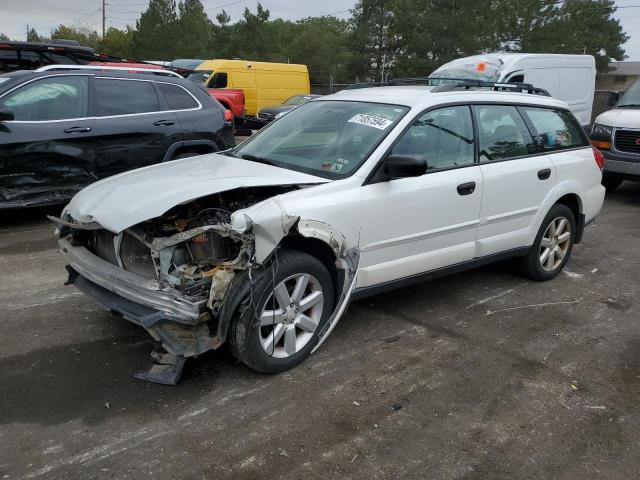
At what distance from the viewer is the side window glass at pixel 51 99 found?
6309 millimetres

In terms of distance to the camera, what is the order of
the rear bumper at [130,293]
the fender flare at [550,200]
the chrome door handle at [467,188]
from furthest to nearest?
the fender flare at [550,200] → the chrome door handle at [467,188] → the rear bumper at [130,293]

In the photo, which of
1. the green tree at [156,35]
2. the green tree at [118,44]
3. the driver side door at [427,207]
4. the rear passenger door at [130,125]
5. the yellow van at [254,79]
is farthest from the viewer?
the green tree at [118,44]

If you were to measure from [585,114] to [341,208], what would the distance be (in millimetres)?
11750

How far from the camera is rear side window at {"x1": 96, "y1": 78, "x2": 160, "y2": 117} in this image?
684 centimetres

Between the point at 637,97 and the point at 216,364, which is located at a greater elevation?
the point at 637,97

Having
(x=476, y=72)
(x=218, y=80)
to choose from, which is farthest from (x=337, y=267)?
(x=218, y=80)

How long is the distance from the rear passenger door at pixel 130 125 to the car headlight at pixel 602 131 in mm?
6886

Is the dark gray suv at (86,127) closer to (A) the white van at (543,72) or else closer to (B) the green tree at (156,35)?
(A) the white van at (543,72)

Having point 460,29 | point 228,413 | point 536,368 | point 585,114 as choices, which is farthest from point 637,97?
point 460,29

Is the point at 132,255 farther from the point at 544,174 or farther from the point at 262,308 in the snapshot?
the point at 544,174

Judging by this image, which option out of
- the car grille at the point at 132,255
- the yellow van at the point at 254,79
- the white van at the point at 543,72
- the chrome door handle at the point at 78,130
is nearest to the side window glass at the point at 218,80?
the yellow van at the point at 254,79

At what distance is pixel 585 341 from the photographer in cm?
427

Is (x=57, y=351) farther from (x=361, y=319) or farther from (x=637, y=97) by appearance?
(x=637, y=97)

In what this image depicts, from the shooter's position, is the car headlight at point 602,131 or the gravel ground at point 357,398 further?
the car headlight at point 602,131
